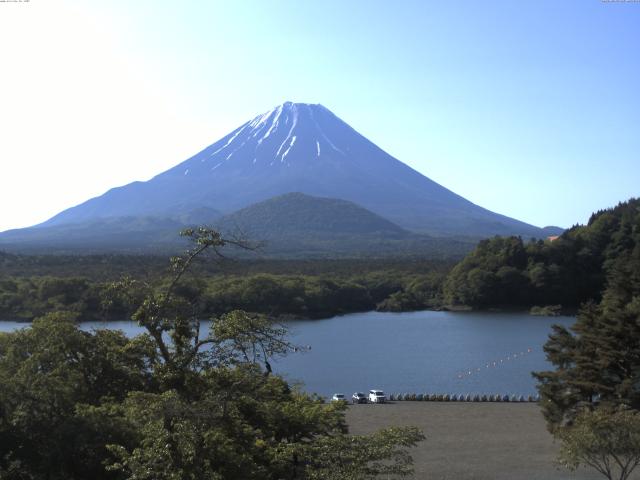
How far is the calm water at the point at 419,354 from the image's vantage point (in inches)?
772

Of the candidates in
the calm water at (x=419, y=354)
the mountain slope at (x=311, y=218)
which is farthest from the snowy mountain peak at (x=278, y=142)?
the calm water at (x=419, y=354)

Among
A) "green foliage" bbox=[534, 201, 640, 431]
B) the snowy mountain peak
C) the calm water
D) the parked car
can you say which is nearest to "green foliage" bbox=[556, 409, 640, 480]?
"green foliage" bbox=[534, 201, 640, 431]

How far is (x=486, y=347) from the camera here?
25469 millimetres

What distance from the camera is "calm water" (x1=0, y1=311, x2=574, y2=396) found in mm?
19609

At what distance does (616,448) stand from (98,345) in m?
5.57

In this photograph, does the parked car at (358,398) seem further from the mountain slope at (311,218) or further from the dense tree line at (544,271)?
the mountain slope at (311,218)

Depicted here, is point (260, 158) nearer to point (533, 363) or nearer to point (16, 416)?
point (533, 363)

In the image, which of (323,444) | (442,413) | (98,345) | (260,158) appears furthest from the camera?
(260,158)

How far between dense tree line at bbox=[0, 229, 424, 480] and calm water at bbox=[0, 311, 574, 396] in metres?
6.27

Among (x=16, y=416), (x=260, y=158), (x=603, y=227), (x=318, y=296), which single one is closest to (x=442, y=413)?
(x=16, y=416)

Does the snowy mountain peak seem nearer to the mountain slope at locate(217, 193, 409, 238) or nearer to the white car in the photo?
the mountain slope at locate(217, 193, 409, 238)

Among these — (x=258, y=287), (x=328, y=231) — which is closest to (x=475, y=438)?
(x=258, y=287)

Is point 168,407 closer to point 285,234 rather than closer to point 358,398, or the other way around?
point 358,398

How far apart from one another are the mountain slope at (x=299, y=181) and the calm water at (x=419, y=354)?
2367 inches
